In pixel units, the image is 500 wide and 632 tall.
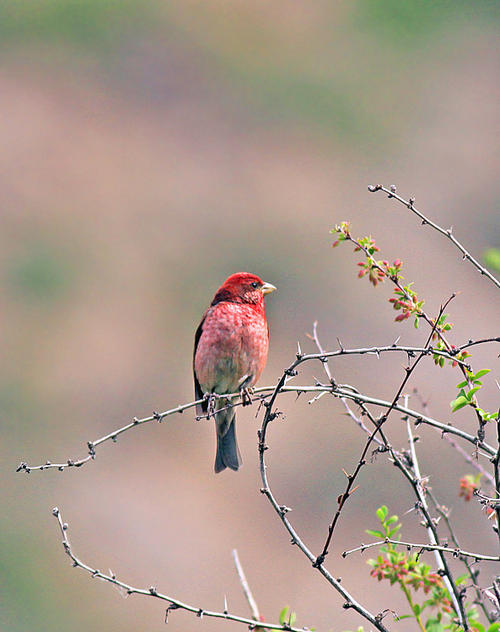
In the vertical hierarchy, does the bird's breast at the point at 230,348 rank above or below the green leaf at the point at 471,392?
above

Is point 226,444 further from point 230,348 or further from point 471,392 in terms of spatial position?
point 471,392

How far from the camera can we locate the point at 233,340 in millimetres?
5215

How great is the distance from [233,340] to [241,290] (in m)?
0.35

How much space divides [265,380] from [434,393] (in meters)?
2.47

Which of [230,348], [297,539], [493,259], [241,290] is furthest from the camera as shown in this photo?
[241,290]

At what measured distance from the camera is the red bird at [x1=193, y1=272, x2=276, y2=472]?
523 cm

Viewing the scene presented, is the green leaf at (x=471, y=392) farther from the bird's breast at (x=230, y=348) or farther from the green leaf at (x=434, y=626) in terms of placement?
the bird's breast at (x=230, y=348)

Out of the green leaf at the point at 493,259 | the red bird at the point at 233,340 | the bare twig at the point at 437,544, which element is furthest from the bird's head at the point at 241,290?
the bare twig at the point at 437,544

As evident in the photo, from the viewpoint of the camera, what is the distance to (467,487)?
3404 mm

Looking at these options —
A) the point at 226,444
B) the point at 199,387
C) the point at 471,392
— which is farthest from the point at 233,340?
the point at 471,392

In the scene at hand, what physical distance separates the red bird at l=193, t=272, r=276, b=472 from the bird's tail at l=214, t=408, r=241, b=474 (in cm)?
21

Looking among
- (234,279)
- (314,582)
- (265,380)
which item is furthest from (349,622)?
(234,279)

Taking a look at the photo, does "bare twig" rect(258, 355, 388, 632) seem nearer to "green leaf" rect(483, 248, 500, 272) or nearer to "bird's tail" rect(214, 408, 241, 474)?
"green leaf" rect(483, 248, 500, 272)

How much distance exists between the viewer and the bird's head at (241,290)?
212 inches
